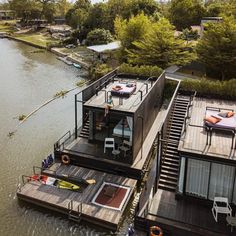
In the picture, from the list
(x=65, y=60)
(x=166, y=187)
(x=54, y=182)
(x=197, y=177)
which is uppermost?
(x=65, y=60)

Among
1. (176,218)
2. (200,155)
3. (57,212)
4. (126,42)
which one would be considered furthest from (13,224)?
(126,42)

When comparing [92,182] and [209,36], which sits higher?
[209,36]

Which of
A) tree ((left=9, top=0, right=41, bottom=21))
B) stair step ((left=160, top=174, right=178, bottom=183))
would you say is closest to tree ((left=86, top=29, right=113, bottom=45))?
stair step ((left=160, top=174, right=178, bottom=183))

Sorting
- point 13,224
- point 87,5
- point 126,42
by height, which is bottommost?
point 13,224

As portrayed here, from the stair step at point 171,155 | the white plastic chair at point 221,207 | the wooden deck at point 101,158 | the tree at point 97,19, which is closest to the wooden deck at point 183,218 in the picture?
the white plastic chair at point 221,207

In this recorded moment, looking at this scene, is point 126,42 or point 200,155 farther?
point 126,42

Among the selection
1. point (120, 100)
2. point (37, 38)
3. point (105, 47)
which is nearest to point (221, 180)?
point (120, 100)

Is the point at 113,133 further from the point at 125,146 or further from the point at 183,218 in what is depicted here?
the point at 183,218

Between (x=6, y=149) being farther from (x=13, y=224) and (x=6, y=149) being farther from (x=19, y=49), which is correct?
(x=19, y=49)
